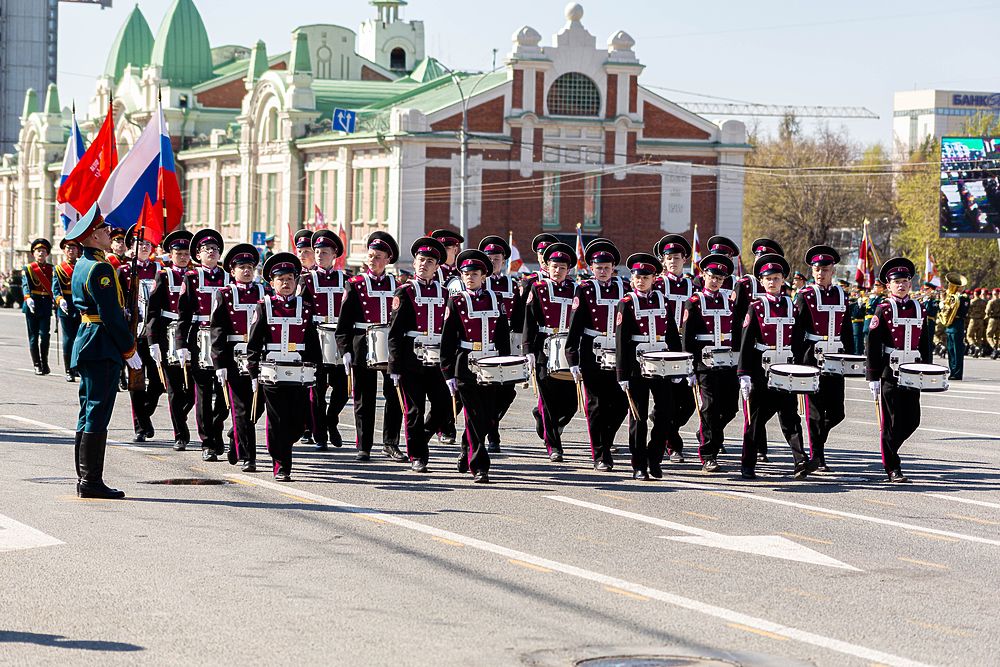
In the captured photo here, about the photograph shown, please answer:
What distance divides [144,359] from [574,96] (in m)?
47.1

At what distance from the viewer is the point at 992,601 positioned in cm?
879

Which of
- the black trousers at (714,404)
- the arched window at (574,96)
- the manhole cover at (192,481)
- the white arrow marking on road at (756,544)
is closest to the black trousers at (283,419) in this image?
the manhole cover at (192,481)

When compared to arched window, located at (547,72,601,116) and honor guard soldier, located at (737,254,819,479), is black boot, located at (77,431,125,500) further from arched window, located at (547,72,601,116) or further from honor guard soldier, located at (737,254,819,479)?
arched window, located at (547,72,601,116)

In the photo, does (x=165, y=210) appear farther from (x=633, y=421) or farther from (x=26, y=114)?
(x=26, y=114)

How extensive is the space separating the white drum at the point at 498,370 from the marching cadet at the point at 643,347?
0.92 m

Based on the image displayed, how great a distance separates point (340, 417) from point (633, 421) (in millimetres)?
6123

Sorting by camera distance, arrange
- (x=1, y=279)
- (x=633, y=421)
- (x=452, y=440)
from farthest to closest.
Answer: (x=1, y=279) < (x=452, y=440) < (x=633, y=421)

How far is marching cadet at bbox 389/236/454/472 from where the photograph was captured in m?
14.4

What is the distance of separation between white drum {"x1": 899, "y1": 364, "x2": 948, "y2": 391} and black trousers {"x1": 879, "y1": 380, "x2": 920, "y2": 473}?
113 millimetres

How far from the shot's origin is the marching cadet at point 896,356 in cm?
1387

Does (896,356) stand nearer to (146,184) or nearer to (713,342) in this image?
(713,342)

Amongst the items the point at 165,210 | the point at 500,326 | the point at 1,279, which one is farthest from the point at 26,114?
the point at 500,326

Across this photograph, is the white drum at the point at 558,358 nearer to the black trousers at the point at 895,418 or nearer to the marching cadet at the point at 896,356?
the marching cadet at the point at 896,356

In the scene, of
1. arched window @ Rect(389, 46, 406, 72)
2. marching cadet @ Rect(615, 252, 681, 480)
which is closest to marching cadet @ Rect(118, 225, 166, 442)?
marching cadet @ Rect(615, 252, 681, 480)
